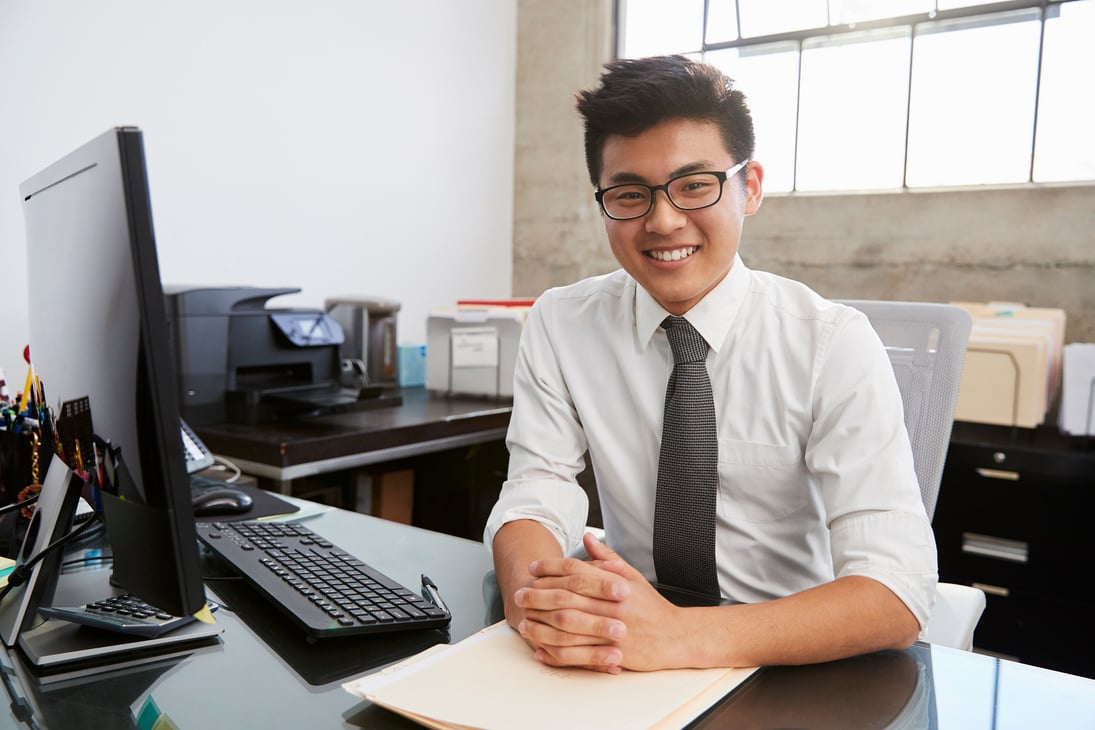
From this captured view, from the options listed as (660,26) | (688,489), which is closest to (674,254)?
(688,489)

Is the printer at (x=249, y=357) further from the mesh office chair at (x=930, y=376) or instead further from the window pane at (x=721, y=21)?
the window pane at (x=721, y=21)

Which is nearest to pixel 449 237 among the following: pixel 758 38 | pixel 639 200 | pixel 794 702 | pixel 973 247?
pixel 758 38

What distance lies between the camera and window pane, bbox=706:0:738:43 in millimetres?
4141

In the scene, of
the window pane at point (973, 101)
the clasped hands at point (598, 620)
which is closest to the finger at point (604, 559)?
the clasped hands at point (598, 620)

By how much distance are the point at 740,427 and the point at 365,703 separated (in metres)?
0.69

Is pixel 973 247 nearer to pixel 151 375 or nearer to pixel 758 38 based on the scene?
pixel 758 38

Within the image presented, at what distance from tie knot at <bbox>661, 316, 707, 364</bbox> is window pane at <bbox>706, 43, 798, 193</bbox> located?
3007 millimetres

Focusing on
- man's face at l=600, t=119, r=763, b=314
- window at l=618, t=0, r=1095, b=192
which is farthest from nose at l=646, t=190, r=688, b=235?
window at l=618, t=0, r=1095, b=192

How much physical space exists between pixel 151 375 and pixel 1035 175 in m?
3.75

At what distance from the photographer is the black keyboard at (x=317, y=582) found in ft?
2.76

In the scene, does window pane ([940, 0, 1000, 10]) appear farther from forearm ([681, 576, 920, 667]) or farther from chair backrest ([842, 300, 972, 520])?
forearm ([681, 576, 920, 667])

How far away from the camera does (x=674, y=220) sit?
3.85 feet

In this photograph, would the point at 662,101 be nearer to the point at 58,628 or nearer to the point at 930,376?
the point at 930,376

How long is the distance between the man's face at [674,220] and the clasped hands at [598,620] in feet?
1.65
